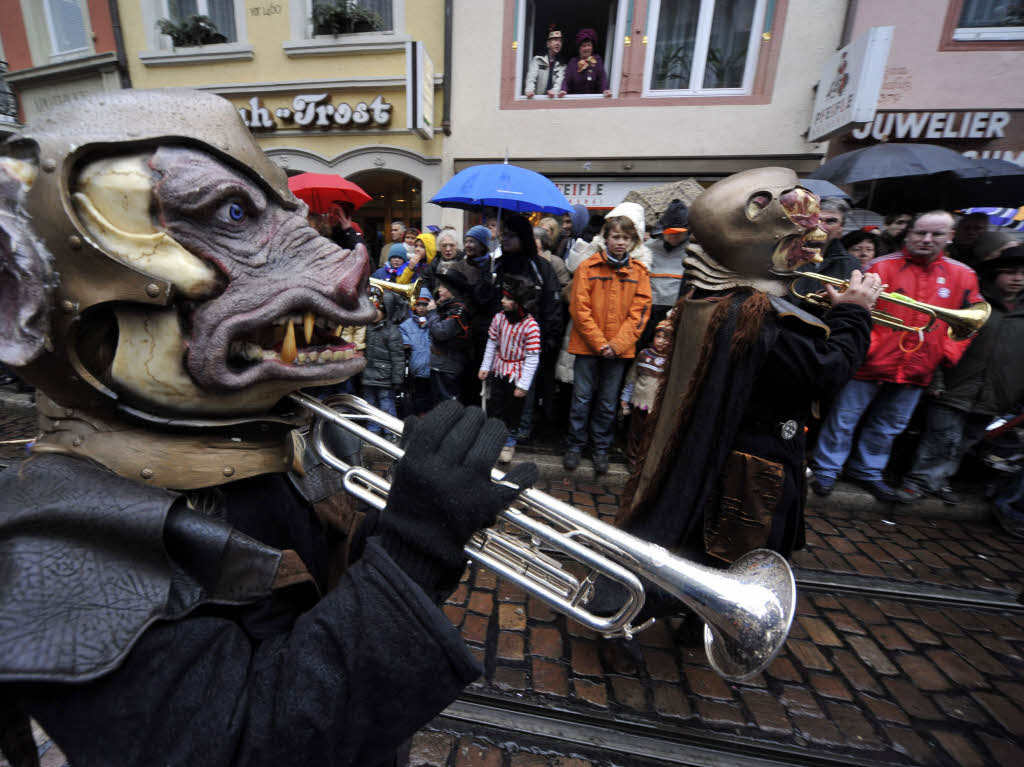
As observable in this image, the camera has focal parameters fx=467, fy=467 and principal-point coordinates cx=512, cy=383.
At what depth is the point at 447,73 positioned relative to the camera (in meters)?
8.17

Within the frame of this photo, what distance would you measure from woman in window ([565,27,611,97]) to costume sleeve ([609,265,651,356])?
5593mm

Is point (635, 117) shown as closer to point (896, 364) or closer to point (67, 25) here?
point (896, 364)

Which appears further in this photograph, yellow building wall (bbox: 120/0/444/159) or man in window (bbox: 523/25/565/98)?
yellow building wall (bbox: 120/0/444/159)

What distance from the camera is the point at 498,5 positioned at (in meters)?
7.83

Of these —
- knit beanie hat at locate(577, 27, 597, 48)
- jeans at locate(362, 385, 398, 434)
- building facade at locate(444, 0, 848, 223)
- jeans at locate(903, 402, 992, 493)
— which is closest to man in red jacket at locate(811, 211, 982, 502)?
jeans at locate(903, 402, 992, 493)

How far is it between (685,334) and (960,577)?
2871 millimetres

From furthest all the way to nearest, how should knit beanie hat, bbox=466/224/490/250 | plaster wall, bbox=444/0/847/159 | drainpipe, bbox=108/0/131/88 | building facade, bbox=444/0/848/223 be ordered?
drainpipe, bbox=108/0/131/88 → building facade, bbox=444/0/848/223 → plaster wall, bbox=444/0/847/159 → knit beanie hat, bbox=466/224/490/250

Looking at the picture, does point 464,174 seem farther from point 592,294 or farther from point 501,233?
point 592,294

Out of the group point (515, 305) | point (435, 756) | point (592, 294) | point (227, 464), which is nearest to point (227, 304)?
point (227, 464)

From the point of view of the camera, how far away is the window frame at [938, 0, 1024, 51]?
6.83m

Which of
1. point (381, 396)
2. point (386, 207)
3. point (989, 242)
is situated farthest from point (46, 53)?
point (989, 242)

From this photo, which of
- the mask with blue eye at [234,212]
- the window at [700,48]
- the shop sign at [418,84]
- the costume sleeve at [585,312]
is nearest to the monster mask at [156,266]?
the mask with blue eye at [234,212]

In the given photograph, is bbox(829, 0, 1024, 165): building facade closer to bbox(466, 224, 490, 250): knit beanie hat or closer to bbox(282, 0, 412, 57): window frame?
bbox(466, 224, 490, 250): knit beanie hat

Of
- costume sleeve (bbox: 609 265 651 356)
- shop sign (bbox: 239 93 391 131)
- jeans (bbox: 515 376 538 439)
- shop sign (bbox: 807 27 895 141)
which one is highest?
shop sign (bbox: 807 27 895 141)
